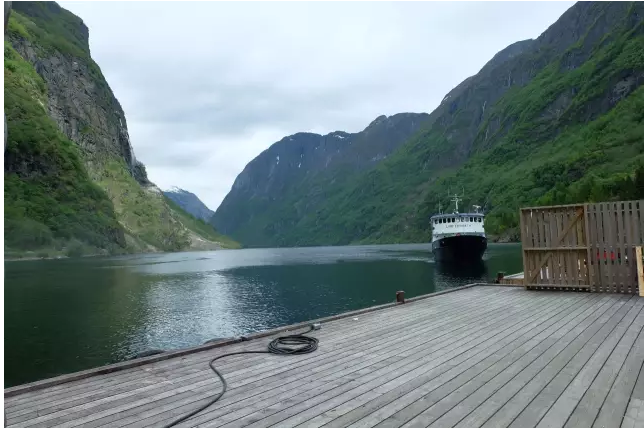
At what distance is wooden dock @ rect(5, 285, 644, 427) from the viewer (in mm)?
4809

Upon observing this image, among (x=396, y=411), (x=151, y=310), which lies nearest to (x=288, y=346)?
(x=396, y=411)

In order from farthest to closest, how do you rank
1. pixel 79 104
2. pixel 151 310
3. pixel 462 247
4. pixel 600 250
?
pixel 79 104
pixel 462 247
pixel 151 310
pixel 600 250

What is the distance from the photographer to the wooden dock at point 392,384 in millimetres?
4809

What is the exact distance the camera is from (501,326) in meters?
9.29

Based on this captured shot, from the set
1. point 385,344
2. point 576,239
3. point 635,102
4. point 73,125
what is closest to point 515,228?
point 635,102

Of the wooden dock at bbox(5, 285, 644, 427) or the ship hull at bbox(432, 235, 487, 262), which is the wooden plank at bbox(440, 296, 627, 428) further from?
the ship hull at bbox(432, 235, 487, 262)

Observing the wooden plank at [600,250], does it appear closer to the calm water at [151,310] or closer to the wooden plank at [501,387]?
the wooden plank at [501,387]

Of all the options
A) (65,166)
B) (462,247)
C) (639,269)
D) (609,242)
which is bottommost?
(462,247)

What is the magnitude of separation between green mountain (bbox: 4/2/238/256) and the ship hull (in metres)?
102

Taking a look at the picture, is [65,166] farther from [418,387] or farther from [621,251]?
[418,387]

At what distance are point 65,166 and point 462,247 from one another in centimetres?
13599

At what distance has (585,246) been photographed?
13.6 metres

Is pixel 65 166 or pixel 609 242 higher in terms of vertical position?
pixel 65 166

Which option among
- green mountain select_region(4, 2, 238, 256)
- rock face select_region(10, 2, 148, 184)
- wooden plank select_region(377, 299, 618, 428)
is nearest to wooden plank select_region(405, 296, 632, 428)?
wooden plank select_region(377, 299, 618, 428)
